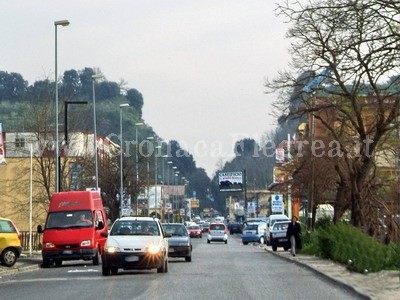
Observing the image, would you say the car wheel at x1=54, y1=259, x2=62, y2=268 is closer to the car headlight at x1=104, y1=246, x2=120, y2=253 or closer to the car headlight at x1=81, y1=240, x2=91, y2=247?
the car headlight at x1=81, y1=240, x2=91, y2=247

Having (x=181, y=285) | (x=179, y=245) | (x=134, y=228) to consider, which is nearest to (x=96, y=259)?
(x=179, y=245)

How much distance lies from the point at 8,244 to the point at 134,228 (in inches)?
295

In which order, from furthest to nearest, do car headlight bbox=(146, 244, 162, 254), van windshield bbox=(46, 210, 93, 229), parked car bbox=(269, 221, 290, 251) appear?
parked car bbox=(269, 221, 290, 251)
van windshield bbox=(46, 210, 93, 229)
car headlight bbox=(146, 244, 162, 254)

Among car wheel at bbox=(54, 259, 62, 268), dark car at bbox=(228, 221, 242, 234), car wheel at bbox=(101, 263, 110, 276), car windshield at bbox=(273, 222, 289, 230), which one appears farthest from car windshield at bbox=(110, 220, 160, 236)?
dark car at bbox=(228, 221, 242, 234)

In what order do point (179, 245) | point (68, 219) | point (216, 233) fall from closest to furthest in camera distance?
1. point (68, 219)
2. point (179, 245)
3. point (216, 233)

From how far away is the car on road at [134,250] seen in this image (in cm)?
2914

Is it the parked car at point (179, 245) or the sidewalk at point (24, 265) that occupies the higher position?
the parked car at point (179, 245)

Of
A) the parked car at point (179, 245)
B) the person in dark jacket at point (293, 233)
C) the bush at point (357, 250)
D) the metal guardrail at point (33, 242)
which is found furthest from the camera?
the metal guardrail at point (33, 242)

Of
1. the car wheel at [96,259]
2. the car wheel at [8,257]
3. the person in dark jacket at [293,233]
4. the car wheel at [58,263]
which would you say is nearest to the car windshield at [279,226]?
the person in dark jacket at [293,233]

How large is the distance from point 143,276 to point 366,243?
21.3ft

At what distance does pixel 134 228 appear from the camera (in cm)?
3088

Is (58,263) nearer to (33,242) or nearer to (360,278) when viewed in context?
(33,242)

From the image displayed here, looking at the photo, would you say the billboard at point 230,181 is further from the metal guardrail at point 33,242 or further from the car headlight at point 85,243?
the car headlight at point 85,243

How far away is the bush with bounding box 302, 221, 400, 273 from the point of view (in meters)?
27.8
